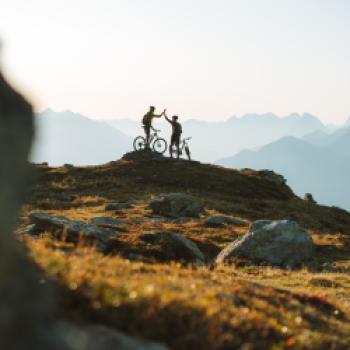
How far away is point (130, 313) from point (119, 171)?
213 ft

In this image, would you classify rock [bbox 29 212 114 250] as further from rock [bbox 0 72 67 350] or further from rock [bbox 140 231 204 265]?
rock [bbox 0 72 67 350]

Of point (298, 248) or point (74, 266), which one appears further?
point (298, 248)

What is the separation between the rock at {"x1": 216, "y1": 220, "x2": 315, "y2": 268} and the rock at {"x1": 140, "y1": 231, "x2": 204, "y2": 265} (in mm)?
2551

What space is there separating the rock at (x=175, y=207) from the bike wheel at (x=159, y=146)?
23.2m

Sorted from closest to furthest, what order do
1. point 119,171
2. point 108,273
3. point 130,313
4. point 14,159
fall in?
point 14,159 < point 130,313 < point 108,273 < point 119,171

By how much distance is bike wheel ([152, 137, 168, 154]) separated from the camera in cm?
7312

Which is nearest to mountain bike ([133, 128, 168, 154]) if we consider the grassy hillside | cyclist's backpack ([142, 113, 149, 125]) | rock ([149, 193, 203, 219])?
cyclist's backpack ([142, 113, 149, 125])

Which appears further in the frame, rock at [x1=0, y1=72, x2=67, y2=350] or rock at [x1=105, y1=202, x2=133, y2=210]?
rock at [x1=105, y1=202, x2=133, y2=210]

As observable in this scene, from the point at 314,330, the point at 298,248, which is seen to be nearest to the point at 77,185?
the point at 298,248

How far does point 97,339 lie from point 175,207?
1620 inches

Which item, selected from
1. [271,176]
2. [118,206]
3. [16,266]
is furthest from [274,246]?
[271,176]

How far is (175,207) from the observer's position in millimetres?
48875

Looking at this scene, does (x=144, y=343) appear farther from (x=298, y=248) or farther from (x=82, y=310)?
(x=298, y=248)

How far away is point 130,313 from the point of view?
28.5 feet
